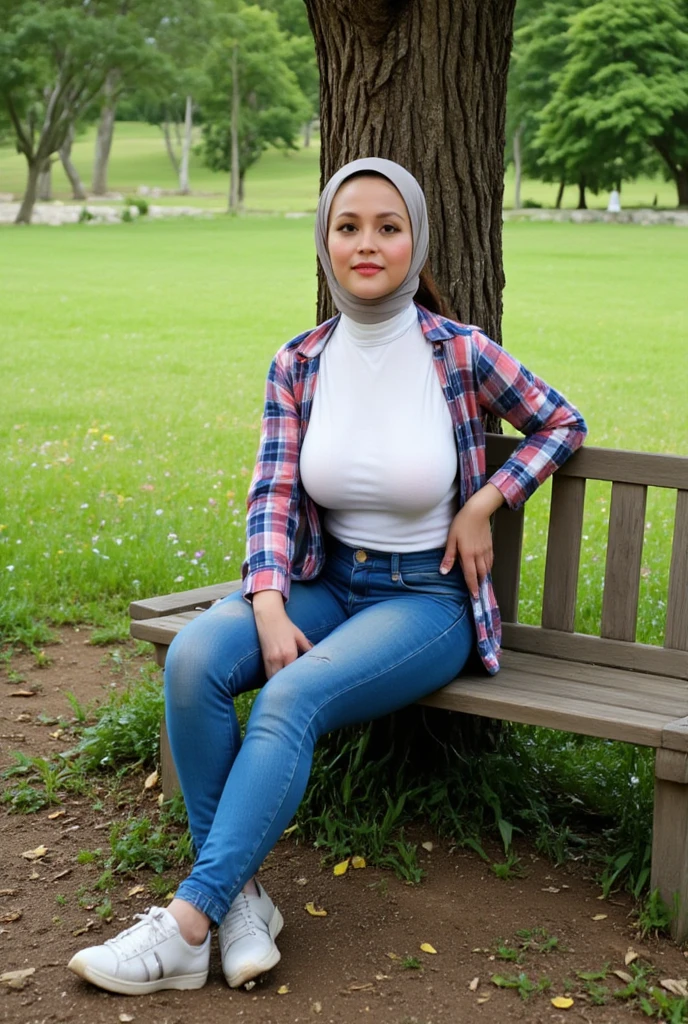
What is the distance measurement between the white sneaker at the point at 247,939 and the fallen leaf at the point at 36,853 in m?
0.88

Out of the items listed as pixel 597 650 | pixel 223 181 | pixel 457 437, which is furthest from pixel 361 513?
pixel 223 181

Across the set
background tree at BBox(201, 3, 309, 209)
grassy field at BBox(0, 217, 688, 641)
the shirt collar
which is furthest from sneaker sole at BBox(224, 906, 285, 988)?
background tree at BBox(201, 3, 309, 209)

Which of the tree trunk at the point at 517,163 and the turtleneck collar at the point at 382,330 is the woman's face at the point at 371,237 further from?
the tree trunk at the point at 517,163

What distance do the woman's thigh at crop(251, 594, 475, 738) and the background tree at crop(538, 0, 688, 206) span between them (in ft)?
176

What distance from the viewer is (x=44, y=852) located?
3.60 metres

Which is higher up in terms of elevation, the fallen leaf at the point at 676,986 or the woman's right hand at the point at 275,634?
the woman's right hand at the point at 275,634

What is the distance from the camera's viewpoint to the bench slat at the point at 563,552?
3635 millimetres

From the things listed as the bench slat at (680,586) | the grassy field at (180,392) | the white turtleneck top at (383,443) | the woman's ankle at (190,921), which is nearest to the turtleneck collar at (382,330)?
the white turtleneck top at (383,443)

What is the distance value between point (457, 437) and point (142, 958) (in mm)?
1492

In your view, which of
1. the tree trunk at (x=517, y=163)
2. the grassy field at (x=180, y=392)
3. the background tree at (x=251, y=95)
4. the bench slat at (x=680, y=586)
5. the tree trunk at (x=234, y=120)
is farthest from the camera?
the background tree at (x=251, y=95)

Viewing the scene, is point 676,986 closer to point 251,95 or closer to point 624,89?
point 624,89

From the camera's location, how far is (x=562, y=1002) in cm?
279

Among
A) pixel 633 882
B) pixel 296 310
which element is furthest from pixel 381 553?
pixel 296 310

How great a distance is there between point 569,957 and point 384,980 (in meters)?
0.44
